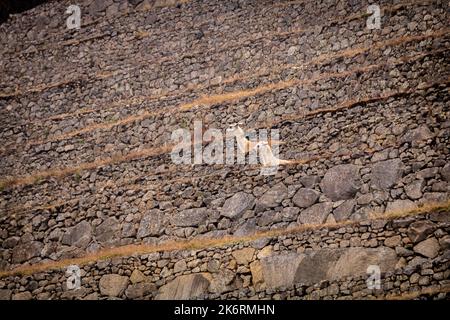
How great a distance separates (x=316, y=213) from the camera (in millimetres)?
11227

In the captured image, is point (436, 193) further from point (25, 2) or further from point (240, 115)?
point (25, 2)

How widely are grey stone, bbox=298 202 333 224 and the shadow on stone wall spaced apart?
50.7 ft

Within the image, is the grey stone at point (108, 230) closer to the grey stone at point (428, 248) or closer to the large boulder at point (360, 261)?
the large boulder at point (360, 261)

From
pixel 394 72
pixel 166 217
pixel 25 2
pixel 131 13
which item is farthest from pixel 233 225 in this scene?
pixel 25 2

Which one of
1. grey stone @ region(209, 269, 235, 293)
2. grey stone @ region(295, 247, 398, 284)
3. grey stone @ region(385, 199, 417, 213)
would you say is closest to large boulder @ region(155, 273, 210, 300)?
grey stone @ region(209, 269, 235, 293)

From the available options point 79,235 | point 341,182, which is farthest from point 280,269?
point 79,235

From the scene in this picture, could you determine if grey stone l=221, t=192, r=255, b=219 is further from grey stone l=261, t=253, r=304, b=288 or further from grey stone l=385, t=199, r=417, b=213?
grey stone l=385, t=199, r=417, b=213

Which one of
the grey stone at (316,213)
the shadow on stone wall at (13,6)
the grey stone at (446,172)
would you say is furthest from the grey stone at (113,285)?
the shadow on stone wall at (13,6)

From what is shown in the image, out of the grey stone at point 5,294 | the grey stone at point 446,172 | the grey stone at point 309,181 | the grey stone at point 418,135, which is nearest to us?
the grey stone at point 446,172

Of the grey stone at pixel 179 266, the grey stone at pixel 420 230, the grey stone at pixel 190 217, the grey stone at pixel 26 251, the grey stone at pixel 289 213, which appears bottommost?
the grey stone at pixel 179 266

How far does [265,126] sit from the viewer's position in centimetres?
1348

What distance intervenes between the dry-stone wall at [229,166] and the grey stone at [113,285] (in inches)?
1.2

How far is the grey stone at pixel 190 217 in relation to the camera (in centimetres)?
1214
